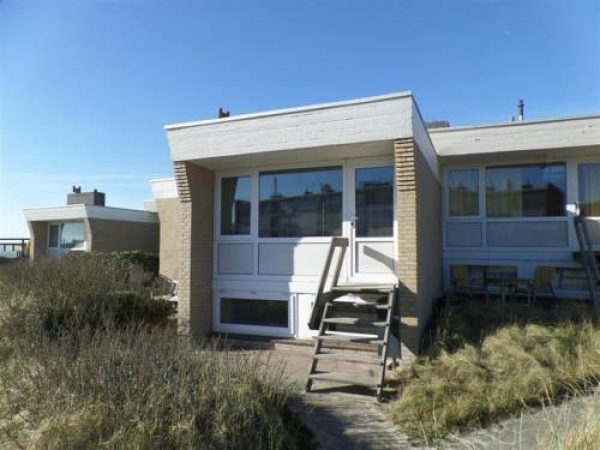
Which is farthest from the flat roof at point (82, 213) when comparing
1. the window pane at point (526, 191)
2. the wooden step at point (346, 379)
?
the wooden step at point (346, 379)

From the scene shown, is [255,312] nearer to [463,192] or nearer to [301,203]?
[301,203]

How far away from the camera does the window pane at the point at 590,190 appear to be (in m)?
9.91

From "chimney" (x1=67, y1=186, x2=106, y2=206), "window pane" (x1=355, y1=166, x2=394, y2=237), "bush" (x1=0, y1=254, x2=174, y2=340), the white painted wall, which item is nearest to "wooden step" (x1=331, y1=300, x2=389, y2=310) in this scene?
"window pane" (x1=355, y1=166, x2=394, y2=237)

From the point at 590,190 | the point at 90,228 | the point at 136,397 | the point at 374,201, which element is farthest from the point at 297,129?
the point at 90,228

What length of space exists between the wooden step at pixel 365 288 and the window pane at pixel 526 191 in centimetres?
595

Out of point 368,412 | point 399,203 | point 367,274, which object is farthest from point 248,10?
point 368,412

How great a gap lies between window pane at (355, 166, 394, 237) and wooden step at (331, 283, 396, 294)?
1153mm

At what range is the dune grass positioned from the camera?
430 cm

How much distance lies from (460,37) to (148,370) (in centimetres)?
839

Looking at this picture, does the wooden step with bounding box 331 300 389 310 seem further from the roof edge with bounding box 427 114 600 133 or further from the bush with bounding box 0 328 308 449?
the roof edge with bounding box 427 114 600 133

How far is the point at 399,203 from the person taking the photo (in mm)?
6309

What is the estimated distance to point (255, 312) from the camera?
26.3 ft

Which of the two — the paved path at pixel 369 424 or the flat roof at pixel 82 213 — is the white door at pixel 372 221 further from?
the flat roof at pixel 82 213

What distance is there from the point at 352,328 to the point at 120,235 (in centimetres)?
1723
